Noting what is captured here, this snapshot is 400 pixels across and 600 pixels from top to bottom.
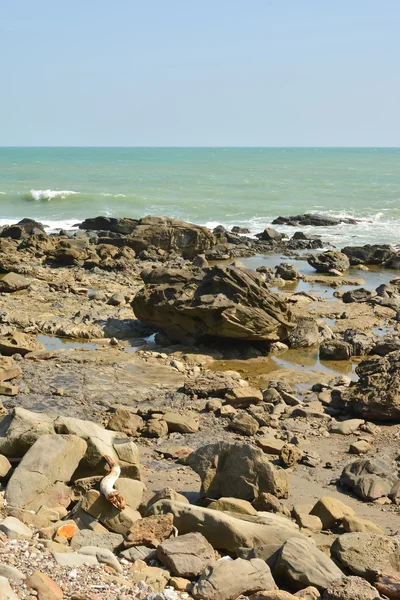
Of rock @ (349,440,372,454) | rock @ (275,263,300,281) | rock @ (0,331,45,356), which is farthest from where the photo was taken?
rock @ (275,263,300,281)

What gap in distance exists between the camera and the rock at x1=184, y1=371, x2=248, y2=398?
11461 millimetres

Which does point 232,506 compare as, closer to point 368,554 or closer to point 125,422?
point 368,554

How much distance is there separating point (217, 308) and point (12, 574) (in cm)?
972

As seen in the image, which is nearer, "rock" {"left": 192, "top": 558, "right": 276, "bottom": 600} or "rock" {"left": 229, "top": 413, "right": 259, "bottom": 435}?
"rock" {"left": 192, "top": 558, "right": 276, "bottom": 600}

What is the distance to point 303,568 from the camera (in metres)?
5.75

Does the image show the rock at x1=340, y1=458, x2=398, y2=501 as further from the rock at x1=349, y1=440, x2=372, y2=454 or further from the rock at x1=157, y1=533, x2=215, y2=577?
the rock at x1=157, y1=533, x2=215, y2=577

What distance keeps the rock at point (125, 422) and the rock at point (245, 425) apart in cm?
124

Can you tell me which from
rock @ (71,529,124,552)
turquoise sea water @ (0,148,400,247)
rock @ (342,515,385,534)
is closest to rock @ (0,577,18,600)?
rock @ (71,529,124,552)

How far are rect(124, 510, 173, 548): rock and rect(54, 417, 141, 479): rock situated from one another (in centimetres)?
115

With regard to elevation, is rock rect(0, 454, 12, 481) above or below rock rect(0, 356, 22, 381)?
above

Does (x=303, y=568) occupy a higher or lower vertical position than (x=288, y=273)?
higher

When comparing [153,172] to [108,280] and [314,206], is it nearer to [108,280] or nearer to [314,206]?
[314,206]

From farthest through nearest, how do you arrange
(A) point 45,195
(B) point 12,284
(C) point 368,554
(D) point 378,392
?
(A) point 45,195, (B) point 12,284, (D) point 378,392, (C) point 368,554

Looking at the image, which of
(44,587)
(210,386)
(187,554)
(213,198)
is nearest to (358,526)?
(187,554)
